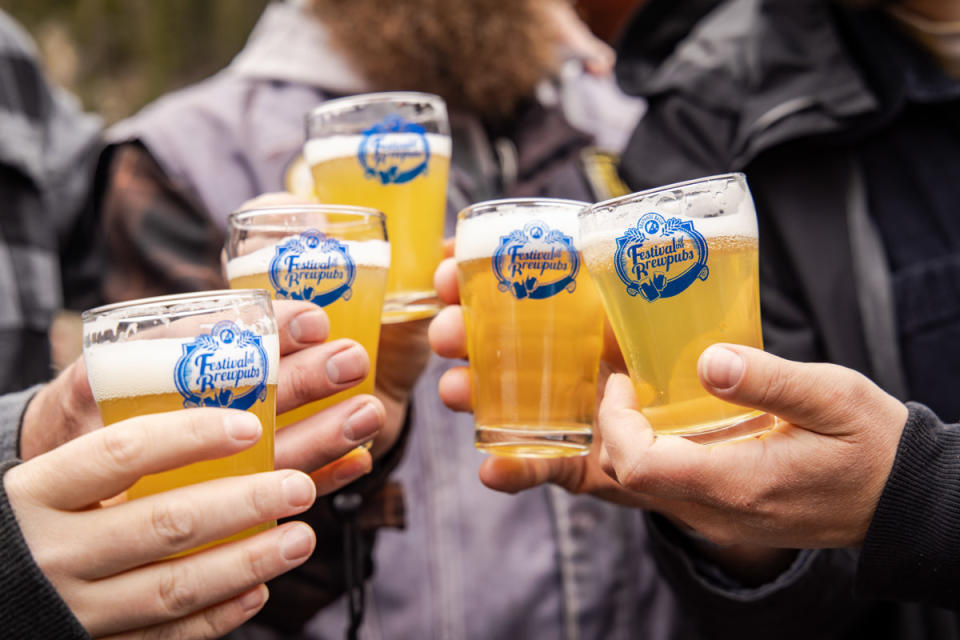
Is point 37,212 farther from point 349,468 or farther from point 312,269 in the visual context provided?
point 349,468

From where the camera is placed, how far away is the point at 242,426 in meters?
0.99

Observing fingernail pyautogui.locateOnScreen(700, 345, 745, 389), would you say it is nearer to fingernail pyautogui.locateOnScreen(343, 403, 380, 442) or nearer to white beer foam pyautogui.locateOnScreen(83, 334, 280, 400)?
fingernail pyautogui.locateOnScreen(343, 403, 380, 442)

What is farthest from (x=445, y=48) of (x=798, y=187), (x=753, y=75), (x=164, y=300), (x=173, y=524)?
(x=173, y=524)

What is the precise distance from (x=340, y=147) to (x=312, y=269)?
315mm

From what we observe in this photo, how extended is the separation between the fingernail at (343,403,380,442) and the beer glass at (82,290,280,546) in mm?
184

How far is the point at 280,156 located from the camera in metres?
2.14

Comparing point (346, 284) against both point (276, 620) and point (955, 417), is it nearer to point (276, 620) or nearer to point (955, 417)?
point (276, 620)

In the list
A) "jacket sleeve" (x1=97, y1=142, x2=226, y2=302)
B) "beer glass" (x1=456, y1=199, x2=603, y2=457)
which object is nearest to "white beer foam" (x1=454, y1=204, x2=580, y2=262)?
"beer glass" (x1=456, y1=199, x2=603, y2=457)

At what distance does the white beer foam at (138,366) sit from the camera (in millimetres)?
1039

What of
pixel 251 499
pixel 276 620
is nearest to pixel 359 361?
pixel 251 499

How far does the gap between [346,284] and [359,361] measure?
166 mm

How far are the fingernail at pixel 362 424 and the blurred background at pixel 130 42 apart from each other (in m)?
4.67

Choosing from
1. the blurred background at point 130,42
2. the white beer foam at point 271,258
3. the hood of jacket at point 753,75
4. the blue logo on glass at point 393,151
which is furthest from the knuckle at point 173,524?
the blurred background at point 130,42

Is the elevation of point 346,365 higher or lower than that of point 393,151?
lower
